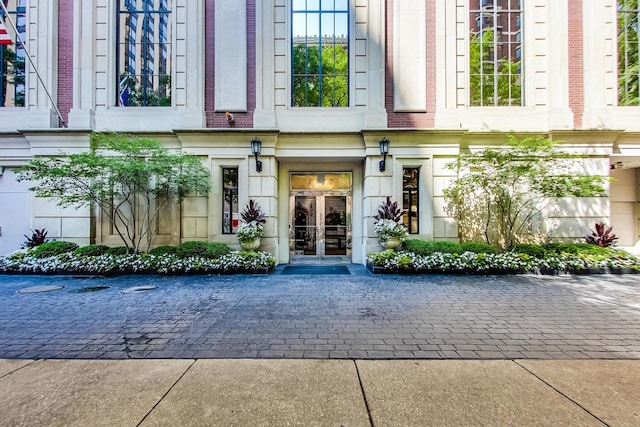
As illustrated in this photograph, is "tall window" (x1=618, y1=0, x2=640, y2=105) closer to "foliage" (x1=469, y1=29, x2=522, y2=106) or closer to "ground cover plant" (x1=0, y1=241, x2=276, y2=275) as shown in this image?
"foliage" (x1=469, y1=29, x2=522, y2=106)

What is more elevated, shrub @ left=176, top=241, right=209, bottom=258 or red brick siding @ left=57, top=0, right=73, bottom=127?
red brick siding @ left=57, top=0, right=73, bottom=127

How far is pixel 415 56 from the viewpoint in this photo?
9.80m

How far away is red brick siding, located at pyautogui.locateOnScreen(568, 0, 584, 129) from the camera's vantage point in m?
9.84

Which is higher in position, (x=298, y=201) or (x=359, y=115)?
(x=359, y=115)

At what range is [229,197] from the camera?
9.98 metres

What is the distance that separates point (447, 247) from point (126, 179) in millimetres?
10032

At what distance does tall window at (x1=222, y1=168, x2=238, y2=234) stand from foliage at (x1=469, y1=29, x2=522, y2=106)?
30.0 ft

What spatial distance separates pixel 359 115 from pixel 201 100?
5.63 m

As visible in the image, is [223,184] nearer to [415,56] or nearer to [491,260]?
[415,56]

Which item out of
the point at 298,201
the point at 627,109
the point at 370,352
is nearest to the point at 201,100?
the point at 298,201

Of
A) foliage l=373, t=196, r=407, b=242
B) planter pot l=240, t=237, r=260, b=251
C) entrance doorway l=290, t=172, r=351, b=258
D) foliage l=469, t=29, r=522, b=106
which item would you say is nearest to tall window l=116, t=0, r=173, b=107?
entrance doorway l=290, t=172, r=351, b=258

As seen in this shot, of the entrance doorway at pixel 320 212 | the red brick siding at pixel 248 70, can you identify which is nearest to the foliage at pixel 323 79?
the red brick siding at pixel 248 70

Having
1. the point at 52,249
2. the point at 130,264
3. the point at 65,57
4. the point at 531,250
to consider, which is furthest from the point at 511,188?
the point at 65,57

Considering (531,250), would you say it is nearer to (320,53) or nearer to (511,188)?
(511,188)
